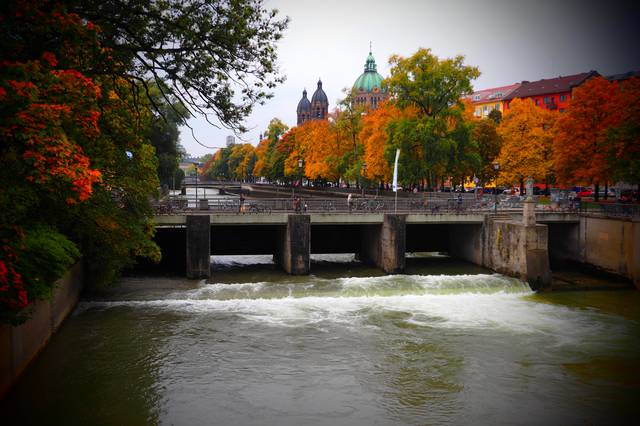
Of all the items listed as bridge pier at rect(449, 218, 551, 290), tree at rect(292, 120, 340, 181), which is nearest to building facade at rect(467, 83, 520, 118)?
tree at rect(292, 120, 340, 181)

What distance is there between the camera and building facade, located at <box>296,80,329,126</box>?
593 feet

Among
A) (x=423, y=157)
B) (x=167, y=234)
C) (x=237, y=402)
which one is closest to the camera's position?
(x=237, y=402)

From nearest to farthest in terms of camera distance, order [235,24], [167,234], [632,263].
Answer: [235,24], [632,263], [167,234]

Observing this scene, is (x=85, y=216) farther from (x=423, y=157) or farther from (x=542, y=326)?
(x=423, y=157)

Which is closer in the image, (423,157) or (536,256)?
(536,256)

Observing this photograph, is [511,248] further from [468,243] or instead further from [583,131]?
[583,131]

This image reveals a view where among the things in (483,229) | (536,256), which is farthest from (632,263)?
(483,229)

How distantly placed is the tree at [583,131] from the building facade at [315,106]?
133 metres

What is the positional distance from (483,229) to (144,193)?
2377cm

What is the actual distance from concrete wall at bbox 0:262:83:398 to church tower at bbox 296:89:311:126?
163 m

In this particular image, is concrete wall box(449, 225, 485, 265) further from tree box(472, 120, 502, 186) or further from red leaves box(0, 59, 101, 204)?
red leaves box(0, 59, 101, 204)

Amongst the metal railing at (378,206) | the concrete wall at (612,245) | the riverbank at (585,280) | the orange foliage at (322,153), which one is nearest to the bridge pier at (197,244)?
the metal railing at (378,206)

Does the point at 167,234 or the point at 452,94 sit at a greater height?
the point at 452,94

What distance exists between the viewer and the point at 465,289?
102 ft
